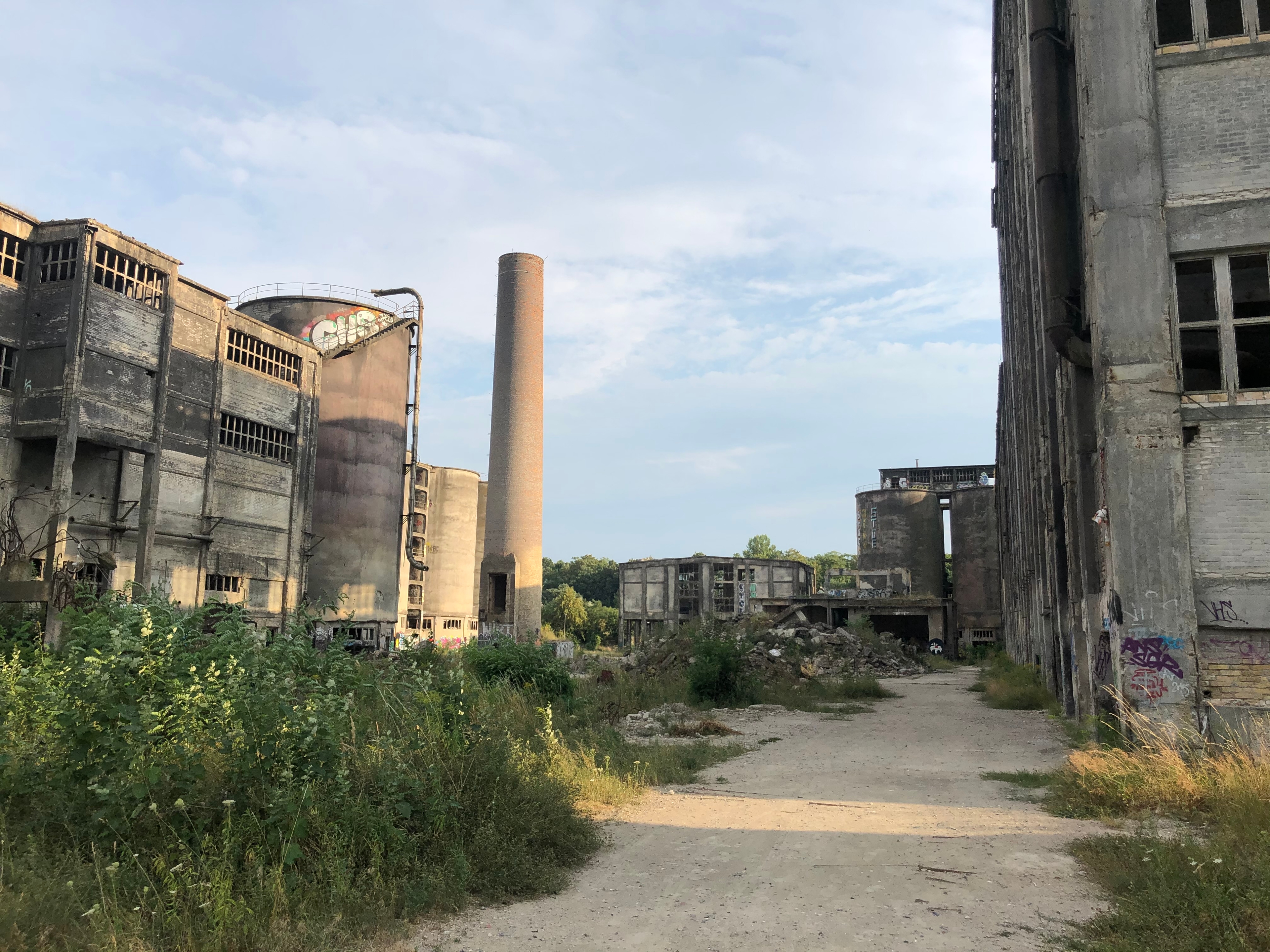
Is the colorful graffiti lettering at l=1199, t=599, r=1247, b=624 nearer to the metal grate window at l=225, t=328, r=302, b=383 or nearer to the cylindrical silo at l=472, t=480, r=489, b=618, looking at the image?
the metal grate window at l=225, t=328, r=302, b=383

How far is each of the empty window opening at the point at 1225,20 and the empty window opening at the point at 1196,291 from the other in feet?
9.64

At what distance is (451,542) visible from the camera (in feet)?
200

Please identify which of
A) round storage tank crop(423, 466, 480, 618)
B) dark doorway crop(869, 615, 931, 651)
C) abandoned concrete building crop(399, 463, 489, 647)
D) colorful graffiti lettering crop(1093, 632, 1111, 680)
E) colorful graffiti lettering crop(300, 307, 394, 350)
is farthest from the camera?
round storage tank crop(423, 466, 480, 618)

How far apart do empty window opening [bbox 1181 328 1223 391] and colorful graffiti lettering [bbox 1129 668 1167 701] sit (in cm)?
355

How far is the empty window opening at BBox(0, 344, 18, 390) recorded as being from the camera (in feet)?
73.7

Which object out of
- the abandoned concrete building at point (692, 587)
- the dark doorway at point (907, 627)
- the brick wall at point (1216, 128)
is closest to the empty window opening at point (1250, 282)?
the brick wall at point (1216, 128)

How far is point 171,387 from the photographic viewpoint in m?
26.6

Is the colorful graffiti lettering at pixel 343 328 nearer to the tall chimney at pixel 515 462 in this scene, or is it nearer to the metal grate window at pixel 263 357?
the metal grate window at pixel 263 357

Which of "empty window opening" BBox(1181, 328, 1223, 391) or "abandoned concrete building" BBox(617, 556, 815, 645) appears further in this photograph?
"abandoned concrete building" BBox(617, 556, 815, 645)

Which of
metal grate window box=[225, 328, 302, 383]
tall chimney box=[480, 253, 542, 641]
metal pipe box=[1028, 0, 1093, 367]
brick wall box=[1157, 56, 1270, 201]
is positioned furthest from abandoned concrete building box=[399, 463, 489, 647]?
brick wall box=[1157, 56, 1270, 201]

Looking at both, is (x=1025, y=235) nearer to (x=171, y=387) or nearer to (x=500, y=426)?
(x=171, y=387)

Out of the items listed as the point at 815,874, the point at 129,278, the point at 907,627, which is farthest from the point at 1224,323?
the point at 907,627

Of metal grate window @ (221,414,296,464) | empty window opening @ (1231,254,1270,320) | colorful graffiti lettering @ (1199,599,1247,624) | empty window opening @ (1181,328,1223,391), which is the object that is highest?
metal grate window @ (221,414,296,464)

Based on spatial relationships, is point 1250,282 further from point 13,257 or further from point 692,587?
point 692,587
